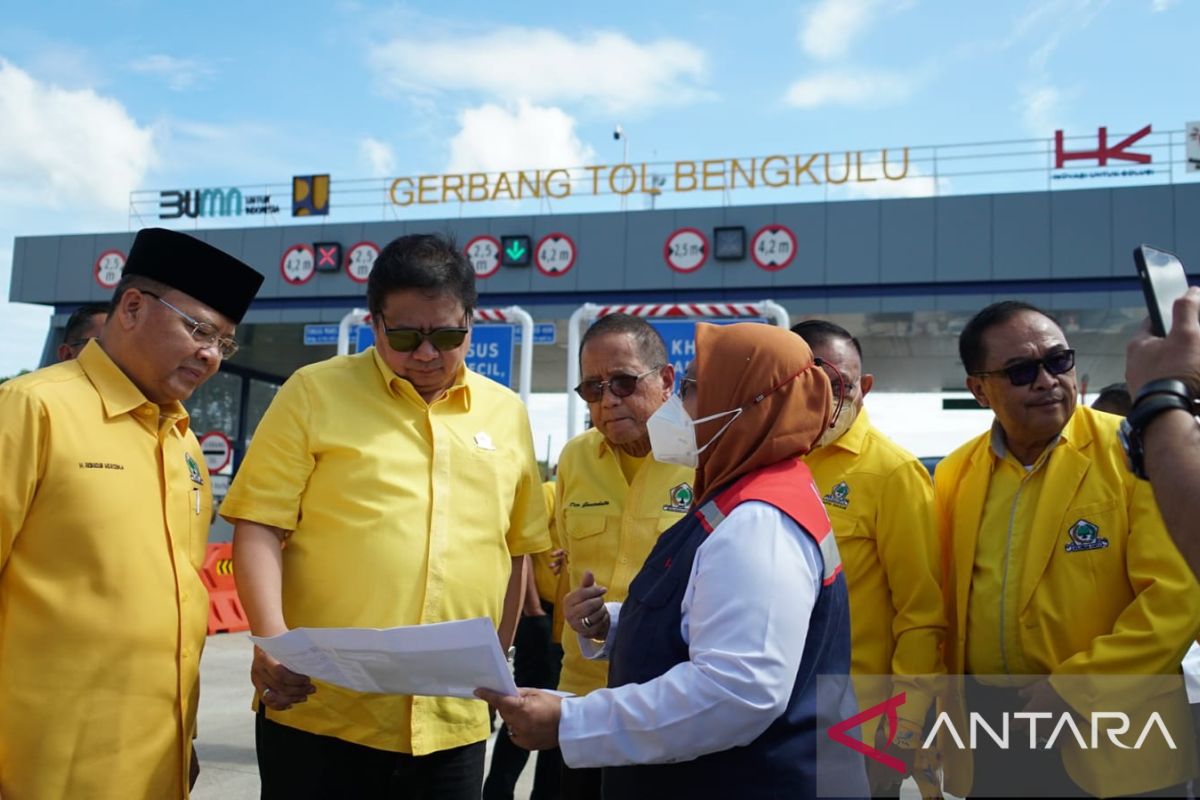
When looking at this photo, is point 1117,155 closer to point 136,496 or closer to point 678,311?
point 678,311

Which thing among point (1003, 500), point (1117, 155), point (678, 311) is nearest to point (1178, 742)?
point (1003, 500)

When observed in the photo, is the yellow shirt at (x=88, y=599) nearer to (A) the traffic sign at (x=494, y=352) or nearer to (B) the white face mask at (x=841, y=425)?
(B) the white face mask at (x=841, y=425)

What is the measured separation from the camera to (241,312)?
293 centimetres

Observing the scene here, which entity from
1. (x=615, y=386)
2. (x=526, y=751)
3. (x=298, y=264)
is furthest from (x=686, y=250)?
(x=615, y=386)

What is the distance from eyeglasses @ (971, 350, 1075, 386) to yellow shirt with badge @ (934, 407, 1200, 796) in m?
0.18

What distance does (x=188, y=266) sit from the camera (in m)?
2.72

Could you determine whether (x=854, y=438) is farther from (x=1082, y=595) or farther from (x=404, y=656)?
(x=404, y=656)

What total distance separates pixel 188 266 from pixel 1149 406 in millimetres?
2359

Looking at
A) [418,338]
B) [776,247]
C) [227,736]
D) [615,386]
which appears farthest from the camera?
[776,247]

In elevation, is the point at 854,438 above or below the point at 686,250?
below

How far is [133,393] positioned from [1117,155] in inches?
722

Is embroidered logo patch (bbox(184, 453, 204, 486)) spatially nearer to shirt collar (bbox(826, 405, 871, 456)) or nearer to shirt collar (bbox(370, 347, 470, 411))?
shirt collar (bbox(370, 347, 470, 411))

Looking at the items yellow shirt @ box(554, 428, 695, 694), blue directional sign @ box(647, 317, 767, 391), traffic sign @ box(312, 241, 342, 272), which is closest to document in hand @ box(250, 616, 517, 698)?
yellow shirt @ box(554, 428, 695, 694)

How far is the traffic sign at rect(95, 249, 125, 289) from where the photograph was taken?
20641 mm
